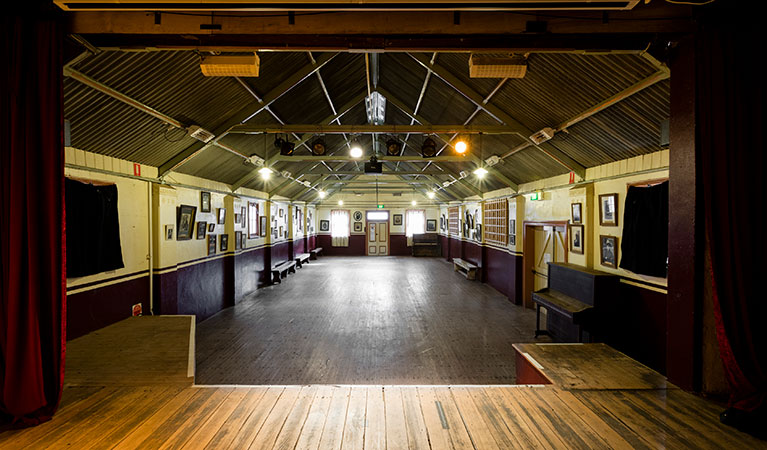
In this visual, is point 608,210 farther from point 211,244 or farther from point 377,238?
point 377,238

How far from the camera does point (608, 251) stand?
17.7 feet

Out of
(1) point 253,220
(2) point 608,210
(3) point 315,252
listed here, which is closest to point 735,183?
(2) point 608,210

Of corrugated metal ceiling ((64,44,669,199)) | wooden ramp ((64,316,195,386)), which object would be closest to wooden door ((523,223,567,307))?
corrugated metal ceiling ((64,44,669,199))

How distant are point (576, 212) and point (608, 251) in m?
1.12

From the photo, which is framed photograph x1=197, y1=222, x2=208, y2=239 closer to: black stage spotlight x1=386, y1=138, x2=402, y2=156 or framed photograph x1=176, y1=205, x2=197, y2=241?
framed photograph x1=176, y1=205, x2=197, y2=241

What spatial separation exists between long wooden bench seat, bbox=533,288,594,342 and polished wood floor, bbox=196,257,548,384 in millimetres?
856

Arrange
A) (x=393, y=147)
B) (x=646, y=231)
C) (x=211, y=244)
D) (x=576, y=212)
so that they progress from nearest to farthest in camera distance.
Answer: (x=646, y=231) → (x=576, y=212) → (x=393, y=147) → (x=211, y=244)

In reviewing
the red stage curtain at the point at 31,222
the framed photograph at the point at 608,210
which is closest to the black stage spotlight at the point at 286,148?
the red stage curtain at the point at 31,222

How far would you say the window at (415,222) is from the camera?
1955cm

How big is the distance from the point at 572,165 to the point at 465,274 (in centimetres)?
770

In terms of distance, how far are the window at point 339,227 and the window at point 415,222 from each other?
3409 mm

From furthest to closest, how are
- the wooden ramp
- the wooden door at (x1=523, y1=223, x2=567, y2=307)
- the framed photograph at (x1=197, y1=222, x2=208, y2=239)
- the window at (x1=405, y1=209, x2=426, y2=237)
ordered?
the window at (x1=405, y1=209, x2=426, y2=237), the wooden door at (x1=523, y1=223, x2=567, y2=307), the framed photograph at (x1=197, y1=222, x2=208, y2=239), the wooden ramp

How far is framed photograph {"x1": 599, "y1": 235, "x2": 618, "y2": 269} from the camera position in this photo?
520cm

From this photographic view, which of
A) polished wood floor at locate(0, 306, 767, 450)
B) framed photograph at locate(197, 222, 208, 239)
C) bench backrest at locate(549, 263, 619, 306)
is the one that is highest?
framed photograph at locate(197, 222, 208, 239)
